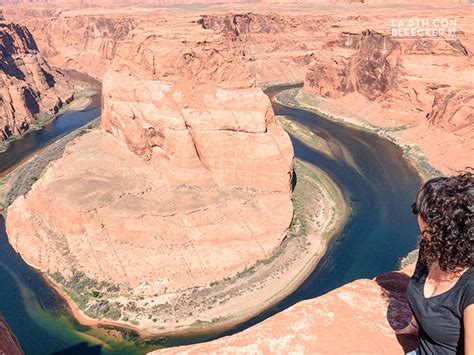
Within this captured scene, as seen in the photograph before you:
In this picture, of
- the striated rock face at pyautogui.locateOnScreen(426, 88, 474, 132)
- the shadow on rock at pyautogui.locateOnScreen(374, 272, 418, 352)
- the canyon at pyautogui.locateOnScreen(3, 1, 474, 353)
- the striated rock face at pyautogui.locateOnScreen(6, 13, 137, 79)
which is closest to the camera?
the shadow on rock at pyautogui.locateOnScreen(374, 272, 418, 352)

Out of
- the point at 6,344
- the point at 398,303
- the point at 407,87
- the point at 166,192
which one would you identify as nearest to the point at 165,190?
the point at 166,192

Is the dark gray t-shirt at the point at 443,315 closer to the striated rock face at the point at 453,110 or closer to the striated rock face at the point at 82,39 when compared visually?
the striated rock face at the point at 453,110

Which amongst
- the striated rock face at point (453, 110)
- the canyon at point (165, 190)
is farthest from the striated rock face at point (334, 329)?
the striated rock face at point (453, 110)

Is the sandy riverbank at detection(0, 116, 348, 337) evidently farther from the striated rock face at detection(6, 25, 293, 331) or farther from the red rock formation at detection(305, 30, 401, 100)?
the red rock formation at detection(305, 30, 401, 100)

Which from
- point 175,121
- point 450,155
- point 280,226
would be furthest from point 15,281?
point 450,155

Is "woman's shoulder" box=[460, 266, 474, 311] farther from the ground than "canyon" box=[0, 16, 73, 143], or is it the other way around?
"woman's shoulder" box=[460, 266, 474, 311]

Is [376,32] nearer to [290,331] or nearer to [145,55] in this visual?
[145,55]

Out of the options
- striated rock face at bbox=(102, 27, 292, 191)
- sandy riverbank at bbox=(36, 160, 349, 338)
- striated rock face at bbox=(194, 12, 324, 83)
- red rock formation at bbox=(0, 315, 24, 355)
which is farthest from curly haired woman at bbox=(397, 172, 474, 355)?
striated rock face at bbox=(194, 12, 324, 83)

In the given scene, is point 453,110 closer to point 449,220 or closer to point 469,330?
point 449,220
